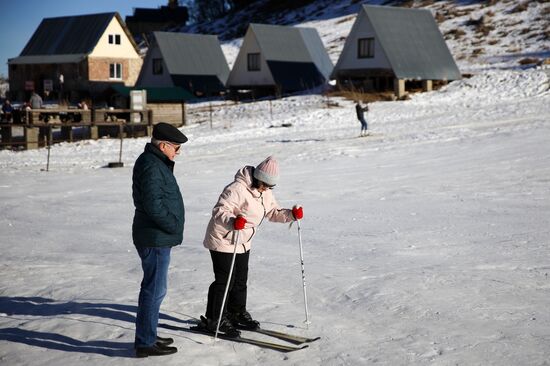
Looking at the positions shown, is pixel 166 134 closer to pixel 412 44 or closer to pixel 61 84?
pixel 412 44

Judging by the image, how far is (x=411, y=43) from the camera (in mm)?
46250

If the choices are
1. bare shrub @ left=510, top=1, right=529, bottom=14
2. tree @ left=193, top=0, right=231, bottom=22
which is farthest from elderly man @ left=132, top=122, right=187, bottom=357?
tree @ left=193, top=0, right=231, bottom=22

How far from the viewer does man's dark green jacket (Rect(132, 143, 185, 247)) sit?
6152mm

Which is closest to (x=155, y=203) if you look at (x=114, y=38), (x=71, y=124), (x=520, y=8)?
(x=71, y=124)

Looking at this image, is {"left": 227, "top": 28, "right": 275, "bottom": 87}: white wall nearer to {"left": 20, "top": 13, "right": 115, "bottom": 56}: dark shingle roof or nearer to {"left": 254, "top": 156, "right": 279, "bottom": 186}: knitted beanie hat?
{"left": 20, "top": 13, "right": 115, "bottom": 56}: dark shingle roof

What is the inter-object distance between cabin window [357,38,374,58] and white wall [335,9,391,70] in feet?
0.58

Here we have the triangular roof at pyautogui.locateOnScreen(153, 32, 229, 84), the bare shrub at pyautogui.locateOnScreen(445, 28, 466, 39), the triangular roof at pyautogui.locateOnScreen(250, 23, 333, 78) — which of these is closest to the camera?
the triangular roof at pyautogui.locateOnScreen(250, 23, 333, 78)

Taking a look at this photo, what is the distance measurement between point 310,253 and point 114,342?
15.0 ft

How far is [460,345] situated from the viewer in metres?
6.61

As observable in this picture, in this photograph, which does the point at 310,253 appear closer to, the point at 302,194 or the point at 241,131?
the point at 302,194

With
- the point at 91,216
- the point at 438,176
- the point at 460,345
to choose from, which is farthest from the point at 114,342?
the point at 438,176

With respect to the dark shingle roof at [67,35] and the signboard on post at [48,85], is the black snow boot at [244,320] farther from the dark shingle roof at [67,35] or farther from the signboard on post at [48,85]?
the signboard on post at [48,85]

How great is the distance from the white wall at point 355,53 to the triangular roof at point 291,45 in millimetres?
6703

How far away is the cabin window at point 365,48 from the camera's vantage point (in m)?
45.0
